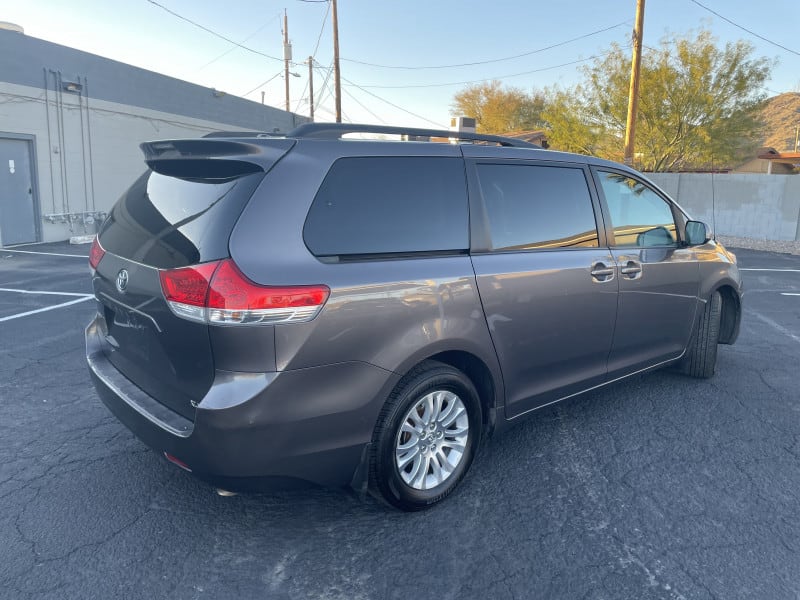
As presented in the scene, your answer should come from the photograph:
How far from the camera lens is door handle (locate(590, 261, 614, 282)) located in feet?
11.9

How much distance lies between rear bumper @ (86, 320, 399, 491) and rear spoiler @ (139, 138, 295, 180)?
0.87m

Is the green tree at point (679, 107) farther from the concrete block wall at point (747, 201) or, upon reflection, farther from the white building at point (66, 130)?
the white building at point (66, 130)

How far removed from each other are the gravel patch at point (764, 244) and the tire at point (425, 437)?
16.0 meters

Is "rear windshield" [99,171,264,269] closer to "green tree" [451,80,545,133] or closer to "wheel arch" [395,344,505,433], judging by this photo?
"wheel arch" [395,344,505,433]

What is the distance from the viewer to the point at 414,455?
2.93 m

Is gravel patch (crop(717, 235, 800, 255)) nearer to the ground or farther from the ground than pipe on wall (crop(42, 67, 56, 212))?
nearer to the ground

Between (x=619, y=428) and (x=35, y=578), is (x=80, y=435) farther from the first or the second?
(x=619, y=428)

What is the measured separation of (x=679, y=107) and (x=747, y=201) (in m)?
7.18

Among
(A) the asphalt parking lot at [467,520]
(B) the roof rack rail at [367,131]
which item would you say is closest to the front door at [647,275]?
(A) the asphalt parking lot at [467,520]

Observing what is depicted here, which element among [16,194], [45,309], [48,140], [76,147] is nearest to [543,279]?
[45,309]

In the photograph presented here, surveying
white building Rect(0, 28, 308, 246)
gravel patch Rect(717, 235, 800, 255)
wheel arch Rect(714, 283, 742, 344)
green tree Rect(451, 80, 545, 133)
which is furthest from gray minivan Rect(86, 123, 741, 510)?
green tree Rect(451, 80, 545, 133)

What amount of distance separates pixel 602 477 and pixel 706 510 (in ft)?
1.75

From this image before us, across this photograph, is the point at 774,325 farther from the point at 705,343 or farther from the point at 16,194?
→ the point at 16,194

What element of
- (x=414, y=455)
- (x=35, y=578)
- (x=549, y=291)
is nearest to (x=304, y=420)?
(x=414, y=455)
